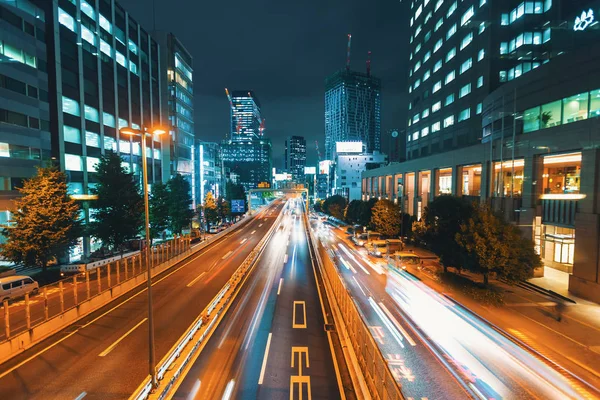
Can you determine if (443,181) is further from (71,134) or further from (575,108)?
(71,134)

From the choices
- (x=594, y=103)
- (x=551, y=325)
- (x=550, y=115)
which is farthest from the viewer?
(x=550, y=115)

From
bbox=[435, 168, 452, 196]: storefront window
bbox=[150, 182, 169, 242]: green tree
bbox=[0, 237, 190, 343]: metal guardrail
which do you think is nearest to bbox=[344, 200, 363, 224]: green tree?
bbox=[435, 168, 452, 196]: storefront window

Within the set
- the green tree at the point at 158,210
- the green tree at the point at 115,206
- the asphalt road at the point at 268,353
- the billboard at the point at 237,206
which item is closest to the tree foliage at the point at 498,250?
the asphalt road at the point at 268,353

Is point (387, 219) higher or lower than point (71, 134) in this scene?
lower

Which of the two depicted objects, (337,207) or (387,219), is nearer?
(387,219)

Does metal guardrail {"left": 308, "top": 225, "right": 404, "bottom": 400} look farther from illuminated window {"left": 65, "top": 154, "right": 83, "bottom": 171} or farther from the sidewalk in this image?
illuminated window {"left": 65, "top": 154, "right": 83, "bottom": 171}

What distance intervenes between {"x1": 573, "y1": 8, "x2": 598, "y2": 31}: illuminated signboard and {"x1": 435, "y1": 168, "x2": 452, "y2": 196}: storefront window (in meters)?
22.0

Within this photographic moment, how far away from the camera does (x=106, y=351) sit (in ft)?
Result: 43.0

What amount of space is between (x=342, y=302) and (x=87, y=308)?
15729 mm

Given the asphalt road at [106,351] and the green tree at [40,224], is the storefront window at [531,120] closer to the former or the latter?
the asphalt road at [106,351]

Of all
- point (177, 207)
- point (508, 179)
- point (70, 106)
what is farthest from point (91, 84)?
point (508, 179)

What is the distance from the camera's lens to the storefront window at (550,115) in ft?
79.2

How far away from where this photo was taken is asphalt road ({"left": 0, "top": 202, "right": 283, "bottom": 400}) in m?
10.6

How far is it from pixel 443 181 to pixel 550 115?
1032 inches
